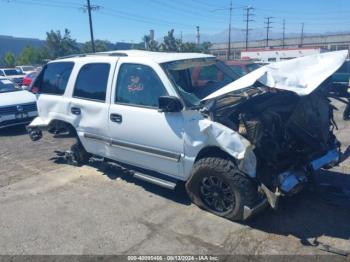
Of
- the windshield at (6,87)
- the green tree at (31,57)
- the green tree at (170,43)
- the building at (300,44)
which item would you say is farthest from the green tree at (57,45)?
the windshield at (6,87)

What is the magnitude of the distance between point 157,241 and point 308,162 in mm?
1990

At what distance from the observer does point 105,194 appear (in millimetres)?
5047

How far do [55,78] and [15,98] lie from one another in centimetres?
440

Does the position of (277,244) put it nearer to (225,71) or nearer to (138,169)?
(138,169)

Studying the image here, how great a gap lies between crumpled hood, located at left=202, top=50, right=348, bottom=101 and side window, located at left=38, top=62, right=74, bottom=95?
9.53ft

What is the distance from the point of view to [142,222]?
4176 mm

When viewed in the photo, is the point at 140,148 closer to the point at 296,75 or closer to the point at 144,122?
the point at 144,122

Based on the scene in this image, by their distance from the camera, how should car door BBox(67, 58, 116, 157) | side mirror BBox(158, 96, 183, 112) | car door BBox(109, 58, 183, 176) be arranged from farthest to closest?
car door BBox(67, 58, 116, 157) < car door BBox(109, 58, 183, 176) < side mirror BBox(158, 96, 183, 112)

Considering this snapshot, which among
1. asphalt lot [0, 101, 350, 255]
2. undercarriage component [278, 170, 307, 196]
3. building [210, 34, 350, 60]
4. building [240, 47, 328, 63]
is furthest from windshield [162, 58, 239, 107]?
building [210, 34, 350, 60]

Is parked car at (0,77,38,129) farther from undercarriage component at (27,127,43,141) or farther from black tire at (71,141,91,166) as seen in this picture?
black tire at (71,141,91,166)

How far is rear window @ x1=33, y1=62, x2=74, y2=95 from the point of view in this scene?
5.79 metres

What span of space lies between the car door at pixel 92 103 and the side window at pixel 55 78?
312 mm

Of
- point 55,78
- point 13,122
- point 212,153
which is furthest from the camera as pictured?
point 13,122

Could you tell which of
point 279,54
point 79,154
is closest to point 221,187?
point 79,154
